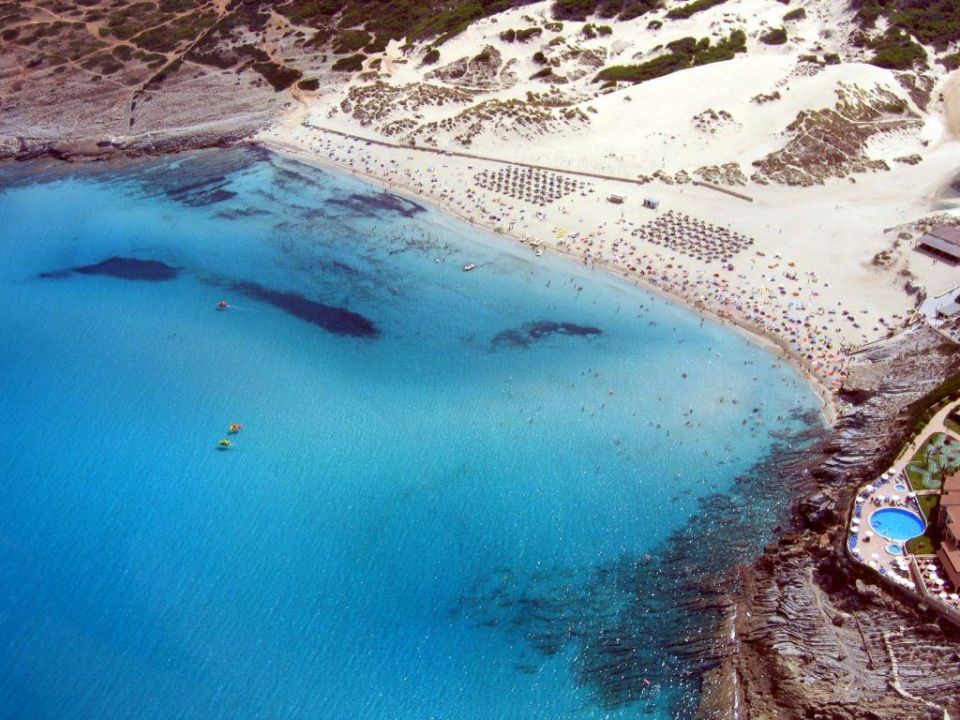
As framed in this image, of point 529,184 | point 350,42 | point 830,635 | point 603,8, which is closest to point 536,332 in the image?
point 529,184

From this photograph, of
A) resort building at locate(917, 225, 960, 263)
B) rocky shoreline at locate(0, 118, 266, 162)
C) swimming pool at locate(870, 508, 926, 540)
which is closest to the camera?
swimming pool at locate(870, 508, 926, 540)

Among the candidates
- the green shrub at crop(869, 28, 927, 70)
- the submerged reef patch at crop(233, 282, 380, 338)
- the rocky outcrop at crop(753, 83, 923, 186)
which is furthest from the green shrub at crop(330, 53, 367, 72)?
the green shrub at crop(869, 28, 927, 70)

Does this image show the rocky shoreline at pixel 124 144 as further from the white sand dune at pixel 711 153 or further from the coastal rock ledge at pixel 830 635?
the coastal rock ledge at pixel 830 635

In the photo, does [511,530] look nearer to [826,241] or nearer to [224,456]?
[224,456]

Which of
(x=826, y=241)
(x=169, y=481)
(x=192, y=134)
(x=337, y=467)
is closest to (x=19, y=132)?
(x=192, y=134)

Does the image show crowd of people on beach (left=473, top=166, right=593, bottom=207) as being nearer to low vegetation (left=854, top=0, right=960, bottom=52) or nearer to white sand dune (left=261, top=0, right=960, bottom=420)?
white sand dune (left=261, top=0, right=960, bottom=420)

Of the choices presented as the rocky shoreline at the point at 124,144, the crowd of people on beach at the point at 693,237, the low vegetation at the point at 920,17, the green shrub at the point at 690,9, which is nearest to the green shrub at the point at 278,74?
the rocky shoreline at the point at 124,144

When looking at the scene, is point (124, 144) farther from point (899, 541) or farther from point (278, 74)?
point (899, 541)
